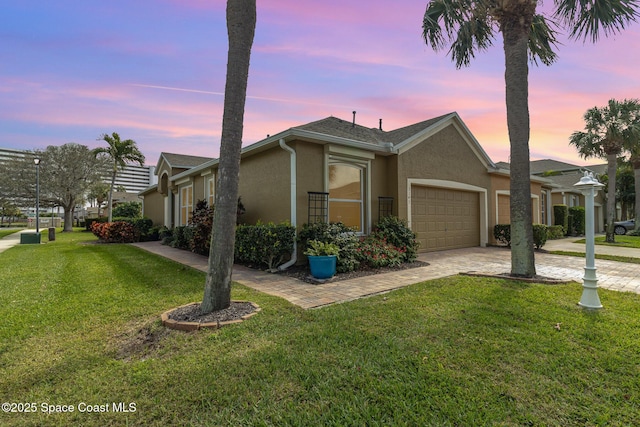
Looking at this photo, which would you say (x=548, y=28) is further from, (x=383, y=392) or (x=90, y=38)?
(x=90, y=38)

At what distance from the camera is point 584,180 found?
4625 mm

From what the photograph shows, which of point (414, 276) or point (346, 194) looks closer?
point (414, 276)

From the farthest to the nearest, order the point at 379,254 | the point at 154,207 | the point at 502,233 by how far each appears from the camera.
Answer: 1. the point at 154,207
2. the point at 502,233
3. the point at 379,254

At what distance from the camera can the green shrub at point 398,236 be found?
28.1ft

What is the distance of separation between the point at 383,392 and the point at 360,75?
28.7 feet

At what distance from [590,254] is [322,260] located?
14.7 feet

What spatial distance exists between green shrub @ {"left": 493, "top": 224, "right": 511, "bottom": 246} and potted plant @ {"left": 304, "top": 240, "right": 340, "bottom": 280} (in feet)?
30.6

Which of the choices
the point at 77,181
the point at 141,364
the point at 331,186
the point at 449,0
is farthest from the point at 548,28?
the point at 77,181

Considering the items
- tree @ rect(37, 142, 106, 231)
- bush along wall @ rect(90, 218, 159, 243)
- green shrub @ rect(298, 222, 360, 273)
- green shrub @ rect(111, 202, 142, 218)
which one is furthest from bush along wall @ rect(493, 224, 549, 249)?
tree @ rect(37, 142, 106, 231)

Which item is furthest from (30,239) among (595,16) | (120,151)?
(595,16)

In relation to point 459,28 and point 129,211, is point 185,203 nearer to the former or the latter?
point 459,28

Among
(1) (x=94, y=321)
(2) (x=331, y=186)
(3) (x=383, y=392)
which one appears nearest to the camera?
(3) (x=383, y=392)

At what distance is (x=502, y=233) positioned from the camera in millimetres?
12562

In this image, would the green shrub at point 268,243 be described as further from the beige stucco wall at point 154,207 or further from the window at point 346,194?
the beige stucco wall at point 154,207
